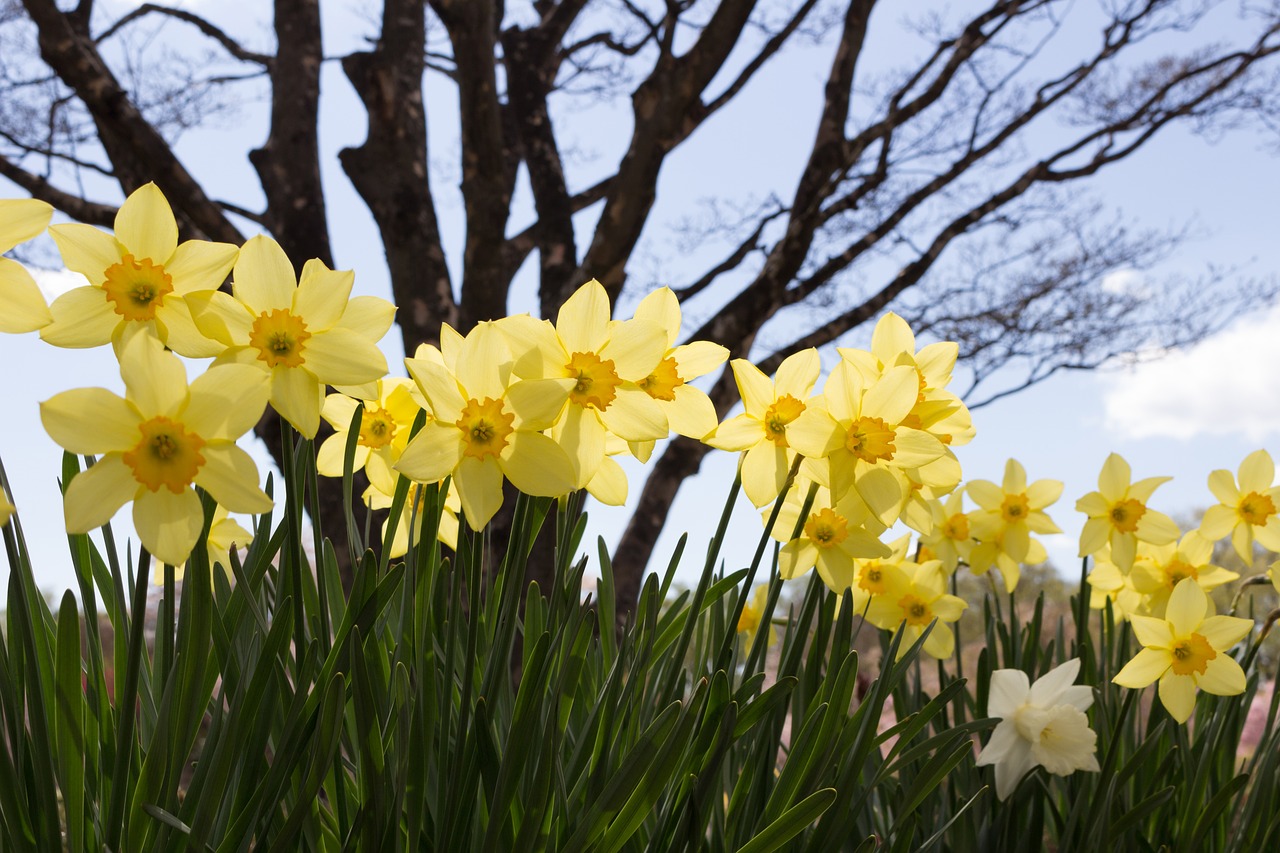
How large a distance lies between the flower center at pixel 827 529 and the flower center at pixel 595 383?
30 cm

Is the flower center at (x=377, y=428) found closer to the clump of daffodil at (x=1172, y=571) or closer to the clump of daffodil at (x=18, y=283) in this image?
the clump of daffodil at (x=18, y=283)

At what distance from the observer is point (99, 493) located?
49 cm

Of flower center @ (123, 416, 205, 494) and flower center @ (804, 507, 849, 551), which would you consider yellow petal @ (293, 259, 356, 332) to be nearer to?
flower center @ (123, 416, 205, 494)

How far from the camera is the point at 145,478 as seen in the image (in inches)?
19.6

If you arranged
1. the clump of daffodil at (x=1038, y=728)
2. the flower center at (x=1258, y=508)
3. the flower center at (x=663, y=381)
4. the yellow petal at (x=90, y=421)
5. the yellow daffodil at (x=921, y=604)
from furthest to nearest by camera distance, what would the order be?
1. the flower center at (x=1258, y=508)
2. the yellow daffodil at (x=921, y=604)
3. the clump of daffodil at (x=1038, y=728)
4. the flower center at (x=663, y=381)
5. the yellow petal at (x=90, y=421)

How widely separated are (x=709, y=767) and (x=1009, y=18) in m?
4.64

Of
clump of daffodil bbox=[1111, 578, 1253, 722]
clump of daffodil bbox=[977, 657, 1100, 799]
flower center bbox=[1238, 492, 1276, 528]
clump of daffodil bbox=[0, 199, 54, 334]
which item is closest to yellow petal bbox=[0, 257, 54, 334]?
clump of daffodil bbox=[0, 199, 54, 334]

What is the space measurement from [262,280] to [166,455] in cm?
14

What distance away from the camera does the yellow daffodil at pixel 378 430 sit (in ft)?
2.61

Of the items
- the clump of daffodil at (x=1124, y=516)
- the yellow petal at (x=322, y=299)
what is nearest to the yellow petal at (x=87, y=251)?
the yellow petal at (x=322, y=299)

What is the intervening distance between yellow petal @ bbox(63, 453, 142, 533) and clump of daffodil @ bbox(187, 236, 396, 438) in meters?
0.10

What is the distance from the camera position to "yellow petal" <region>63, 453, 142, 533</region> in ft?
1.59

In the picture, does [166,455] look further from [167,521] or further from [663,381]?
[663,381]

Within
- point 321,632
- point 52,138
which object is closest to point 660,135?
point 321,632
